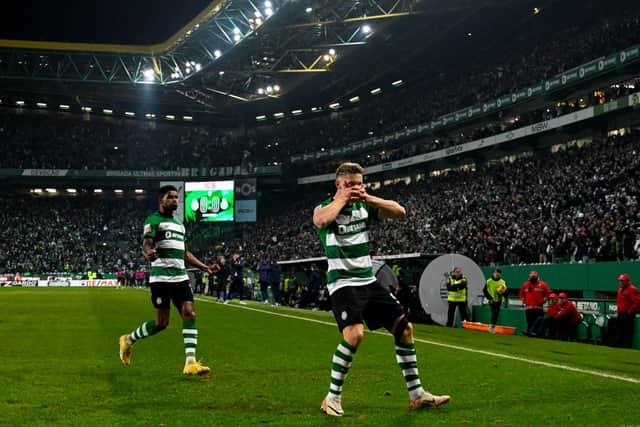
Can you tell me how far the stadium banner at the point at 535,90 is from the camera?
37.7m

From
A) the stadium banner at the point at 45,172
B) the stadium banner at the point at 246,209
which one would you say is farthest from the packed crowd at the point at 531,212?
the stadium banner at the point at 45,172

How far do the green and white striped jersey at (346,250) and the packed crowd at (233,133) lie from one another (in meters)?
47.0

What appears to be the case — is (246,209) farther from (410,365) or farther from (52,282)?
(410,365)

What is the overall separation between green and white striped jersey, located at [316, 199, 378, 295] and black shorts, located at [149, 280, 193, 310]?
3220 mm

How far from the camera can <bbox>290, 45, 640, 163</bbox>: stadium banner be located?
37719mm

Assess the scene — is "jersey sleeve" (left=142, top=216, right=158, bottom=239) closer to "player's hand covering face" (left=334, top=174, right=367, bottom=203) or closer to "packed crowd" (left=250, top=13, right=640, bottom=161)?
"player's hand covering face" (left=334, top=174, right=367, bottom=203)

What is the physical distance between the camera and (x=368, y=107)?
234ft

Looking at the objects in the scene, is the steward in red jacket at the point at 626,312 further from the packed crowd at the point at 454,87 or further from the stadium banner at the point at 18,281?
the stadium banner at the point at 18,281

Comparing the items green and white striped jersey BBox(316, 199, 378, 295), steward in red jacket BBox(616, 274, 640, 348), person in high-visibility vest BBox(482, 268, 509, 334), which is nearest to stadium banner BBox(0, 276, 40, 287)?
person in high-visibility vest BBox(482, 268, 509, 334)

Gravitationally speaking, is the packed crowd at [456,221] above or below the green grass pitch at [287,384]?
above

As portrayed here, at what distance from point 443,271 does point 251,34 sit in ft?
106

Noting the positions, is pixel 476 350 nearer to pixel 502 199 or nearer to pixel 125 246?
pixel 502 199

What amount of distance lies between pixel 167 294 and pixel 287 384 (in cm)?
199

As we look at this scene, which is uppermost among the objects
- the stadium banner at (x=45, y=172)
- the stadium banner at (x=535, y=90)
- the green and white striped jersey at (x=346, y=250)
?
the stadium banner at (x=535, y=90)
